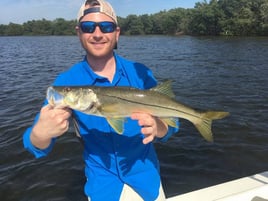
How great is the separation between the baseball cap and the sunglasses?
108 mm

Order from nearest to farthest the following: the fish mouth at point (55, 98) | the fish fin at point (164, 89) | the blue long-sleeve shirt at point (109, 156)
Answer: the fish mouth at point (55, 98) → the fish fin at point (164, 89) → the blue long-sleeve shirt at point (109, 156)

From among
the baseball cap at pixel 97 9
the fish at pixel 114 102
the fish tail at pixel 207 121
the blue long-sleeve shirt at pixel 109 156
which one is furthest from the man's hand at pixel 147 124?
the baseball cap at pixel 97 9

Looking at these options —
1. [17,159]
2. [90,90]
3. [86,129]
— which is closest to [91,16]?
[90,90]

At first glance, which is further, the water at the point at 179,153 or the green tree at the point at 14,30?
the green tree at the point at 14,30

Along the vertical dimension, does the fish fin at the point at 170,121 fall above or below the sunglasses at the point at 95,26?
below

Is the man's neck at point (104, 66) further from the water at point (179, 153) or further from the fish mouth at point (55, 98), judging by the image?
the water at point (179, 153)

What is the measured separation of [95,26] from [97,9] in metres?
0.19

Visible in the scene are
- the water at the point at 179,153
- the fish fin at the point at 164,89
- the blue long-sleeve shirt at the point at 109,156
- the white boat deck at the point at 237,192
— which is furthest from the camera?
the water at the point at 179,153

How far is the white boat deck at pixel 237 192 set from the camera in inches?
159

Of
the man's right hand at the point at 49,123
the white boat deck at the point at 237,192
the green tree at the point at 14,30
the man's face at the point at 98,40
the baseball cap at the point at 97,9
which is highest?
the baseball cap at the point at 97,9

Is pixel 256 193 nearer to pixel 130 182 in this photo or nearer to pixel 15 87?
pixel 130 182

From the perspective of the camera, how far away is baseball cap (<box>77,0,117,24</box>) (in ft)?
12.0

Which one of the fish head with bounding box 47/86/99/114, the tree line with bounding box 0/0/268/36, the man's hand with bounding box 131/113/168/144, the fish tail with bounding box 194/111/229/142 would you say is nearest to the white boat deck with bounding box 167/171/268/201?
the fish tail with bounding box 194/111/229/142

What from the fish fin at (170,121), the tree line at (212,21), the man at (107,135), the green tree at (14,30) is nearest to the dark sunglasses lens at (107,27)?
the man at (107,135)
